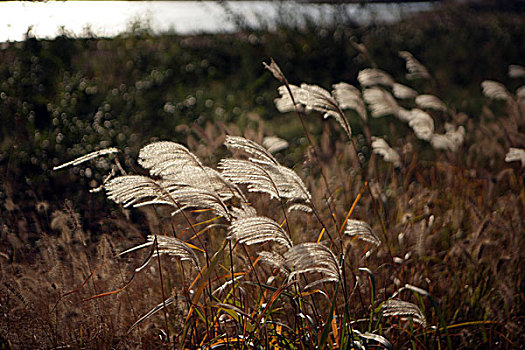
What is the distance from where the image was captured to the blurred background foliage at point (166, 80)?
4051 mm

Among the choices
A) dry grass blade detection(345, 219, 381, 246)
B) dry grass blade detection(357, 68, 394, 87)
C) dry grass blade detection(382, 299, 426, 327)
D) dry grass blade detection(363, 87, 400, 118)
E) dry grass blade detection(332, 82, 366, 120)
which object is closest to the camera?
dry grass blade detection(382, 299, 426, 327)

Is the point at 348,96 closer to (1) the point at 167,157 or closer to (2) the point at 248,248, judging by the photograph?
(2) the point at 248,248

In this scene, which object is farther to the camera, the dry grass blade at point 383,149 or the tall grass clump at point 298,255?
the dry grass blade at point 383,149

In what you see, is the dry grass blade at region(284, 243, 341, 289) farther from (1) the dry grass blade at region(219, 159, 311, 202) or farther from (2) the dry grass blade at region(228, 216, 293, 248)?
(1) the dry grass blade at region(219, 159, 311, 202)

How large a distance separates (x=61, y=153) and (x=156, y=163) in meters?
2.65

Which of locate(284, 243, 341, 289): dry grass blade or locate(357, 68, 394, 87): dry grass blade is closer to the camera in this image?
locate(284, 243, 341, 289): dry grass blade

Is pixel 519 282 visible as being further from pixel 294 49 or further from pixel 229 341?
pixel 294 49

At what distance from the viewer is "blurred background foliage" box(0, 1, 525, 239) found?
13.3 feet

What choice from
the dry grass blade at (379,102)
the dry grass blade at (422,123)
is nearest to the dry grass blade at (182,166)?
the dry grass blade at (379,102)

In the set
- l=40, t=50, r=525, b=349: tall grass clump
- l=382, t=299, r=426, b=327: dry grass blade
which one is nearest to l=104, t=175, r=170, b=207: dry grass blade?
l=40, t=50, r=525, b=349: tall grass clump

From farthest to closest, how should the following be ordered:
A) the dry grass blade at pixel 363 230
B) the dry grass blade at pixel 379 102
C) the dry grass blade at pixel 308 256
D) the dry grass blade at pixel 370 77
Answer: the dry grass blade at pixel 379 102, the dry grass blade at pixel 370 77, the dry grass blade at pixel 363 230, the dry grass blade at pixel 308 256

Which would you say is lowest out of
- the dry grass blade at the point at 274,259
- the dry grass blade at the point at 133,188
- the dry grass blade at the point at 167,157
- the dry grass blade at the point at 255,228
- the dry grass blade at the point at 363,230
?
the dry grass blade at the point at 363,230

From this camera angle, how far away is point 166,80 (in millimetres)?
6695

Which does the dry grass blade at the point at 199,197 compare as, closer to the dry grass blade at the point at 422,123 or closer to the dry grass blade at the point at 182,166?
the dry grass blade at the point at 182,166
